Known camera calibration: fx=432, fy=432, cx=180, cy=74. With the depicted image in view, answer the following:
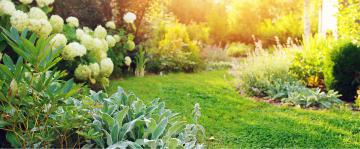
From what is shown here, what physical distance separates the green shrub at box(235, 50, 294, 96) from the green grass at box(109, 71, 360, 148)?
280 mm

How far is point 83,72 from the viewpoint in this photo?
5688 mm

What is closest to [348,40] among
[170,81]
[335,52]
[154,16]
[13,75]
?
[335,52]

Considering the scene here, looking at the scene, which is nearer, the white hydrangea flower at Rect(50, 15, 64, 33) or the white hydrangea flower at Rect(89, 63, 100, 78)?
the white hydrangea flower at Rect(50, 15, 64, 33)

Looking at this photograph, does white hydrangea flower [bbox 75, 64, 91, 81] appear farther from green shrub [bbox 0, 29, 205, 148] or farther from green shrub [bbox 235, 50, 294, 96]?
green shrub [bbox 235, 50, 294, 96]

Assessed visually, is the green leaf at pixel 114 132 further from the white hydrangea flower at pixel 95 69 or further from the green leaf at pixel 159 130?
the white hydrangea flower at pixel 95 69

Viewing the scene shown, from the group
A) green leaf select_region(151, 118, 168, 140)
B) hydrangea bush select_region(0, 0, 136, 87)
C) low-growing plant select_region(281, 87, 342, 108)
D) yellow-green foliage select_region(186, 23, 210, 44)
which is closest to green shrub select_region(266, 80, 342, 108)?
low-growing plant select_region(281, 87, 342, 108)

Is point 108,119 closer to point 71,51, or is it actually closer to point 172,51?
point 71,51

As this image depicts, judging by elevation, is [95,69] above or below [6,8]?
below

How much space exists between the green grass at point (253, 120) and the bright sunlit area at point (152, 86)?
1 centimetres

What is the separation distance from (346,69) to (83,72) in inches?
151

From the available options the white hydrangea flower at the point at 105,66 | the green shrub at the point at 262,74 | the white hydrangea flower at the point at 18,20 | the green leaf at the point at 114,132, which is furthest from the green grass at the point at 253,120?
the white hydrangea flower at the point at 18,20

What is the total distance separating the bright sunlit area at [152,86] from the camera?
8.04 ft

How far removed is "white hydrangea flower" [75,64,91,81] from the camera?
570 centimetres

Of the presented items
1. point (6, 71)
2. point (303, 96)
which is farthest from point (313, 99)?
point (6, 71)
